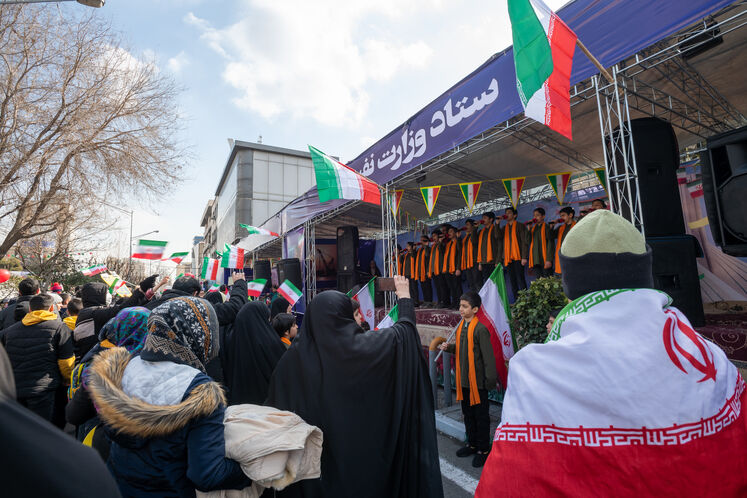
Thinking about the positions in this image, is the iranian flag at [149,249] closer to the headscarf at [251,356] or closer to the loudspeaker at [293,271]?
the loudspeaker at [293,271]

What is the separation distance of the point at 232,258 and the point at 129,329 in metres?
11.8

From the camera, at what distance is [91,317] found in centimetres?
416

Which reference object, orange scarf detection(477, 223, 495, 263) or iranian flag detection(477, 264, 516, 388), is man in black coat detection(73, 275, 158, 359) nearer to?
iranian flag detection(477, 264, 516, 388)

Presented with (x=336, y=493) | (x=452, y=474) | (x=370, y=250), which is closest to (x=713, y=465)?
(x=336, y=493)

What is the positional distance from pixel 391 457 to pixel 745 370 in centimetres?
360

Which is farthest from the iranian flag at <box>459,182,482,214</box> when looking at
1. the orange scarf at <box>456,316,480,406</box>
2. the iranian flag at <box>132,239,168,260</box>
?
the iranian flag at <box>132,239,168,260</box>

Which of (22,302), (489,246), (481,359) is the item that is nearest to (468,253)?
(489,246)

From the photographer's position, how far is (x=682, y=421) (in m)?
1.00

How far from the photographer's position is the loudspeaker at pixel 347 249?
12.2 meters

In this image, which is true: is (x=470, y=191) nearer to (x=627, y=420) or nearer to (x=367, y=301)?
(x=367, y=301)

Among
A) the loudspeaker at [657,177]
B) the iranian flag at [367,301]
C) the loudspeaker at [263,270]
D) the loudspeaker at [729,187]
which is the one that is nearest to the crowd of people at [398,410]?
the loudspeaker at [729,187]

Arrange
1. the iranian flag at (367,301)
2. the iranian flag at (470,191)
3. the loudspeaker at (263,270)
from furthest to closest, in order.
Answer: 1. the loudspeaker at (263,270)
2. the iranian flag at (470,191)
3. the iranian flag at (367,301)

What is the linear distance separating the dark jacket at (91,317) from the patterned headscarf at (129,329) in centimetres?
180

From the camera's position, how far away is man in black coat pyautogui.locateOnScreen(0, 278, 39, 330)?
4.33m
